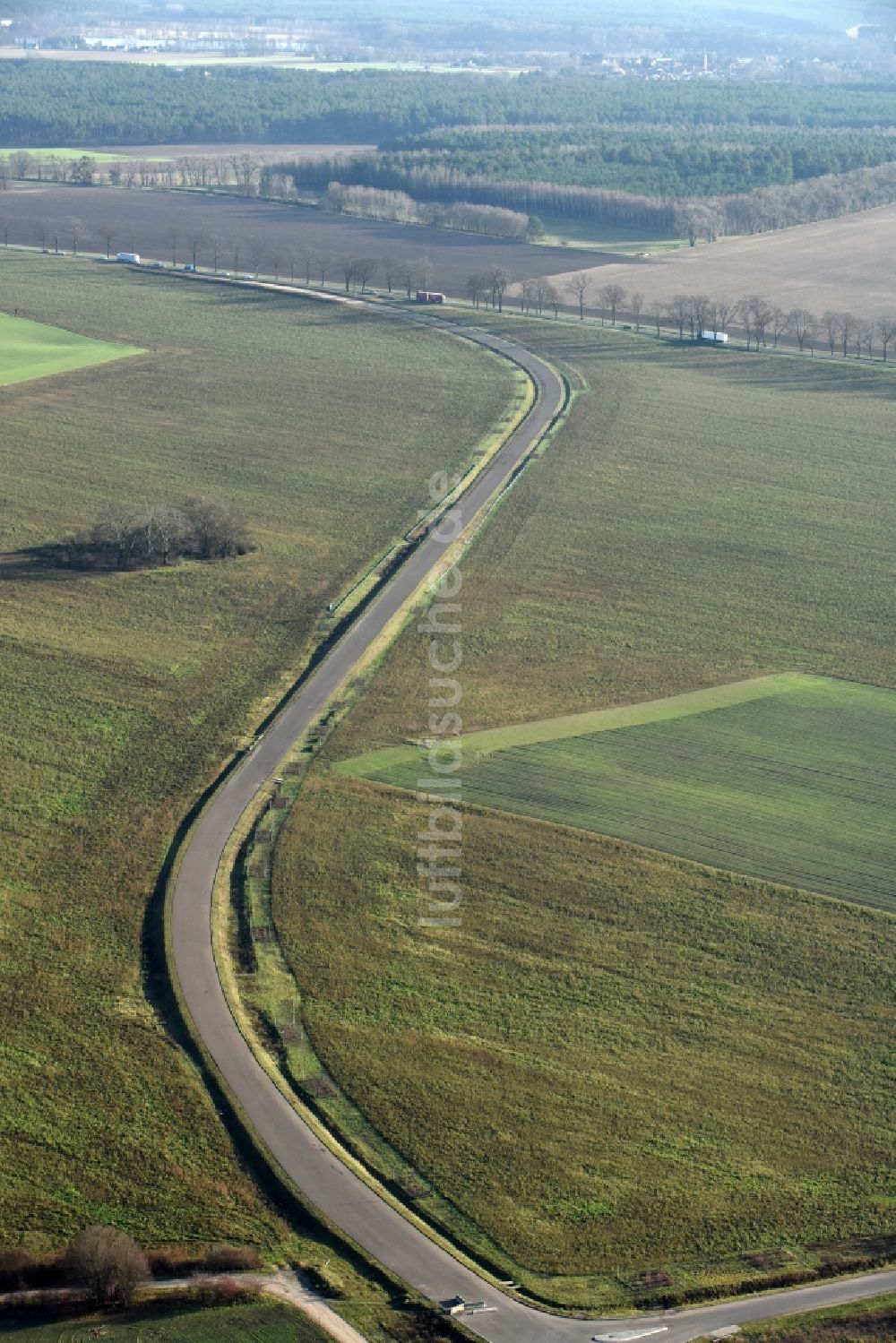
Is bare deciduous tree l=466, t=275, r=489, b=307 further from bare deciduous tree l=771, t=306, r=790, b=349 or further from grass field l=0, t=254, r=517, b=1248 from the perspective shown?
bare deciduous tree l=771, t=306, r=790, b=349

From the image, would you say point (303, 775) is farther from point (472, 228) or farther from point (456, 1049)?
point (472, 228)

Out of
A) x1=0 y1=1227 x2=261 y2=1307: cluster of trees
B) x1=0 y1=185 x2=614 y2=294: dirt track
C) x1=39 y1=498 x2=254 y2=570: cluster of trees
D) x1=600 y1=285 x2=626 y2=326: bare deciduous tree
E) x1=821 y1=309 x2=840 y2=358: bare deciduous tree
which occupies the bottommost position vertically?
x1=0 y1=1227 x2=261 y2=1307: cluster of trees

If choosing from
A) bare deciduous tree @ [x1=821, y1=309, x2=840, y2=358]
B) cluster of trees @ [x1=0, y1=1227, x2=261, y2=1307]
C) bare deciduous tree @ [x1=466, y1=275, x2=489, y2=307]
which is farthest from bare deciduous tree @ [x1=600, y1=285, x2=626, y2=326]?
cluster of trees @ [x1=0, y1=1227, x2=261, y2=1307]

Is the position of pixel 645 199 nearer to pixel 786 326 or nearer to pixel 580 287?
pixel 580 287

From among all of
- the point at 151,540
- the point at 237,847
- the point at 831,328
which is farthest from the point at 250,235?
the point at 237,847

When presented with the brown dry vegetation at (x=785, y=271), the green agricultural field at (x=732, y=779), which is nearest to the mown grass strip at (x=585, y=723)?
the green agricultural field at (x=732, y=779)

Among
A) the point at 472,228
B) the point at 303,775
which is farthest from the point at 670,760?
the point at 472,228
